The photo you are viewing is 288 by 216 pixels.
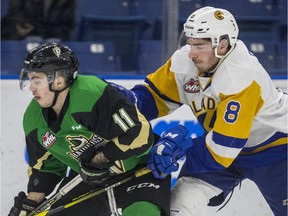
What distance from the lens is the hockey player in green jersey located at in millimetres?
2621

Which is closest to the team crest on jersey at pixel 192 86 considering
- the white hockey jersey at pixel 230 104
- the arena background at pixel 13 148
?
the white hockey jersey at pixel 230 104

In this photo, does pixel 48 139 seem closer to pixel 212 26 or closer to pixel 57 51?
pixel 57 51

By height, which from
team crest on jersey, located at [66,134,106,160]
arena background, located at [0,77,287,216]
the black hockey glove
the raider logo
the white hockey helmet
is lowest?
arena background, located at [0,77,287,216]

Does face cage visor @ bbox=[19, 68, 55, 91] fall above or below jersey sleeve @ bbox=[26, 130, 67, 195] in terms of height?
above

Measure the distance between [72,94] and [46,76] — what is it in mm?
107

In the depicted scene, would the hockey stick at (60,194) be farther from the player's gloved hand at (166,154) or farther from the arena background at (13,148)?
the arena background at (13,148)

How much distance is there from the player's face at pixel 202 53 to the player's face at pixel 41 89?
21.6 inches

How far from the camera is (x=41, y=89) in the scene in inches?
103

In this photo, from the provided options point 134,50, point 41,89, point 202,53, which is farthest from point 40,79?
point 134,50

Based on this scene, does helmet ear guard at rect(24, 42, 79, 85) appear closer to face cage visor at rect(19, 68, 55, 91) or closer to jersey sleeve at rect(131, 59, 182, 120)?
face cage visor at rect(19, 68, 55, 91)

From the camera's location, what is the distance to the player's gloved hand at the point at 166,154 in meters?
2.70

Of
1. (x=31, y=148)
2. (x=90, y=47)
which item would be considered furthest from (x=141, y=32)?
(x=31, y=148)

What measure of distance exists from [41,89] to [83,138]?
0.24 meters

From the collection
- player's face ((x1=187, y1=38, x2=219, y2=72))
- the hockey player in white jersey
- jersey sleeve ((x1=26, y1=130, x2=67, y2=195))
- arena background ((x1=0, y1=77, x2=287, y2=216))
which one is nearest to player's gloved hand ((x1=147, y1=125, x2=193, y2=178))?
the hockey player in white jersey
